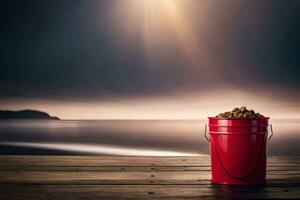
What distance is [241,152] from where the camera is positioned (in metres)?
3.12

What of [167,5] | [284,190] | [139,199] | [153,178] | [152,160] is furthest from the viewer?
[167,5]

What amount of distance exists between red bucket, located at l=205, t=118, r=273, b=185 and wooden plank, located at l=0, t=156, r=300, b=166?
1085 millimetres

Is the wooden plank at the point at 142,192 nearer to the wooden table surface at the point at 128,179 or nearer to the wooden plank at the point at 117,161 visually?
the wooden table surface at the point at 128,179

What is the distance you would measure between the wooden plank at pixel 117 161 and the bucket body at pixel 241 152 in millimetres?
1087

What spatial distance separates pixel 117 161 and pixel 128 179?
123cm

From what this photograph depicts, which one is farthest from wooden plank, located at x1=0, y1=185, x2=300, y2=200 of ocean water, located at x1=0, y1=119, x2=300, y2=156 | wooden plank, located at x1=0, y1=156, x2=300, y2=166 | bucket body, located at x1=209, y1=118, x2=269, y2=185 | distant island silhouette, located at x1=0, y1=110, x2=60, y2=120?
distant island silhouette, located at x1=0, y1=110, x2=60, y2=120

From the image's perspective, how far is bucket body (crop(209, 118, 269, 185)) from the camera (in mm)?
3113

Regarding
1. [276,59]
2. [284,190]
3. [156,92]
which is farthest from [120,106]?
[284,190]

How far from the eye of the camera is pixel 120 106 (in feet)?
29.3

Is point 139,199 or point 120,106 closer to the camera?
point 139,199

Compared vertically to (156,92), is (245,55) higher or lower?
Answer: higher

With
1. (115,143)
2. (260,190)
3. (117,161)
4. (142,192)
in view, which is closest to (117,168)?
(117,161)

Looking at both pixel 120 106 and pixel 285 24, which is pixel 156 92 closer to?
pixel 120 106

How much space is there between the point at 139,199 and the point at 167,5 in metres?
6.33
